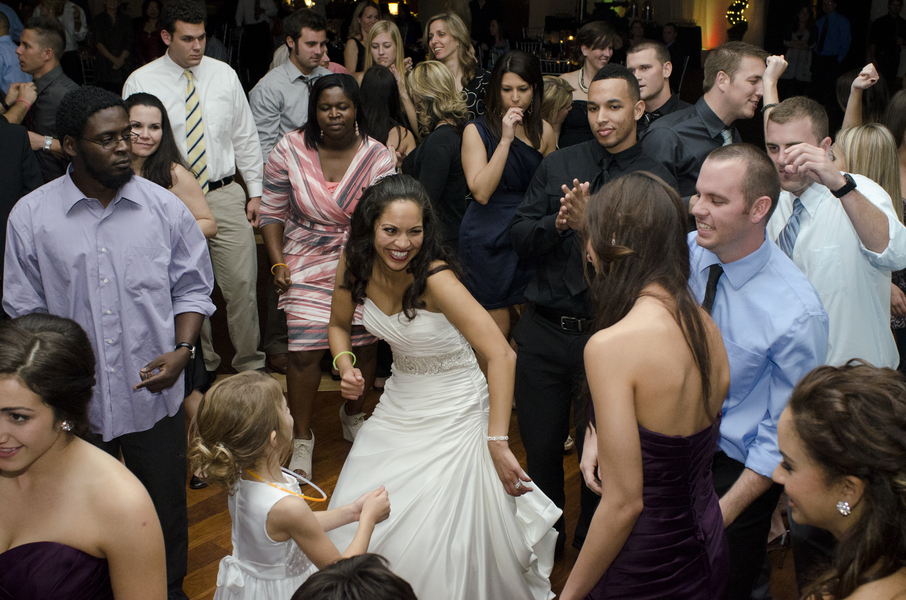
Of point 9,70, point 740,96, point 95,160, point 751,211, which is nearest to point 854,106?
point 740,96

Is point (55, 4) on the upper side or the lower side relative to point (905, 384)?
upper

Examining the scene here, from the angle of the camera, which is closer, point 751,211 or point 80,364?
point 80,364

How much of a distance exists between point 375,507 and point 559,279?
1.01 meters

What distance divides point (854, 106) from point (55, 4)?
825 centimetres

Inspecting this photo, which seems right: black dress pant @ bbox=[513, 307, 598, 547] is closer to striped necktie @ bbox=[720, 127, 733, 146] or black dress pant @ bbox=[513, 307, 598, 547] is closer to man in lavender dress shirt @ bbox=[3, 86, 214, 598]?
man in lavender dress shirt @ bbox=[3, 86, 214, 598]

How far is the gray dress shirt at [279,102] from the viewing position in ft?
14.5

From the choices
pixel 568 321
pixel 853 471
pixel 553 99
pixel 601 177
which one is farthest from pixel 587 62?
pixel 853 471

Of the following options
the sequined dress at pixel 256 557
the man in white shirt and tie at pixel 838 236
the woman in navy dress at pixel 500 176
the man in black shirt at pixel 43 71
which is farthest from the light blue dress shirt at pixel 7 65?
the man in white shirt and tie at pixel 838 236

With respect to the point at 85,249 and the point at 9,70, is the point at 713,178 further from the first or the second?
the point at 9,70

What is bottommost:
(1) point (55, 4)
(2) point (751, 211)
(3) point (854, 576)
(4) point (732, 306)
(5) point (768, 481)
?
(5) point (768, 481)

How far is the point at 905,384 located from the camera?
1.22 meters

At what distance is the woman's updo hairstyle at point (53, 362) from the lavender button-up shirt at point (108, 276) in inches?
30.0

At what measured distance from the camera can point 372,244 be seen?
252 centimetres

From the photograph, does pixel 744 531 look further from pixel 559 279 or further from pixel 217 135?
pixel 217 135
